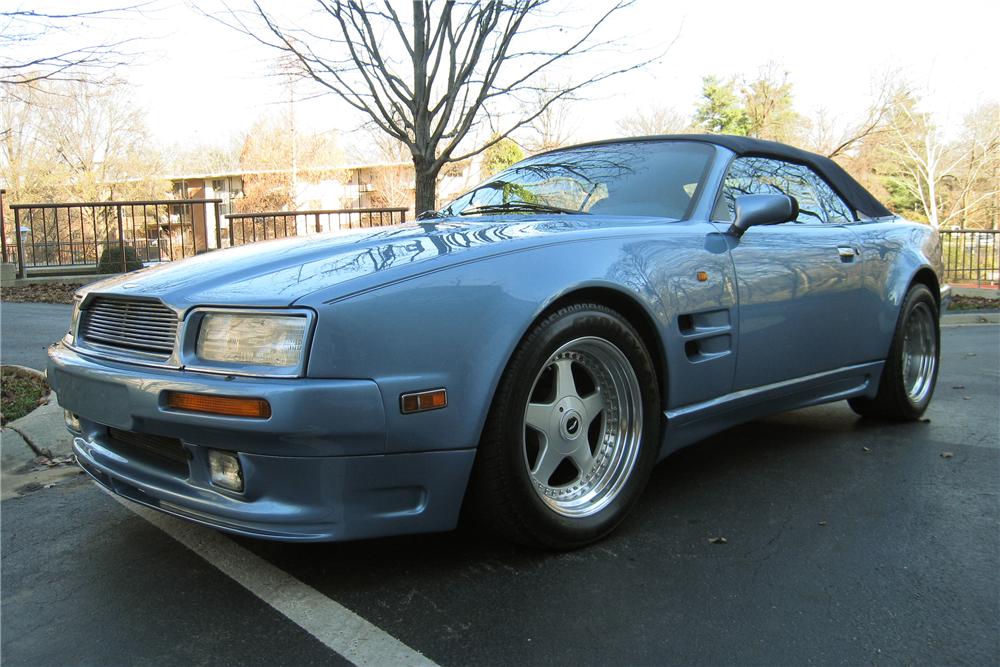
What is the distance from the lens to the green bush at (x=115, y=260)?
12.6 meters

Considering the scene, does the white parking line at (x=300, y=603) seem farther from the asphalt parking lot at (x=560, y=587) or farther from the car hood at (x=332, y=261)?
the car hood at (x=332, y=261)

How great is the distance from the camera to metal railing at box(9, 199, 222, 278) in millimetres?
12695

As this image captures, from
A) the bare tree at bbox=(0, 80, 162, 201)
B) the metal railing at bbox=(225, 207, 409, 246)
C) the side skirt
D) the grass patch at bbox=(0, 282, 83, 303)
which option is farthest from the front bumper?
the bare tree at bbox=(0, 80, 162, 201)

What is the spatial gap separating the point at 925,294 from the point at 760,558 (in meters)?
2.59

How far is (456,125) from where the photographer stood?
8727 mm

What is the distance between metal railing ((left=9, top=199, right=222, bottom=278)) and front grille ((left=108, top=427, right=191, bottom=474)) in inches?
437

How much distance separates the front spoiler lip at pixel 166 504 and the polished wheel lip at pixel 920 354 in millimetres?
3645

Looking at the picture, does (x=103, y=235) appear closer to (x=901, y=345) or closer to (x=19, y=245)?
(x=19, y=245)

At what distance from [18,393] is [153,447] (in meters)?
3.02

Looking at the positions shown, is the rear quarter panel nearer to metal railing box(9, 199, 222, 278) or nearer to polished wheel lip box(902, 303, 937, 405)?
polished wheel lip box(902, 303, 937, 405)

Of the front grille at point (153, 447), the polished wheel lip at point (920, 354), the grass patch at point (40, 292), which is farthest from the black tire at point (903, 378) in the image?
the grass patch at point (40, 292)

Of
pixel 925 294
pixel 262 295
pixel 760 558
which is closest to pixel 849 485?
pixel 760 558

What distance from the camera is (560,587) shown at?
7.43 feet

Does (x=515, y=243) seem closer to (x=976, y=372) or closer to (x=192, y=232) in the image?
(x=976, y=372)
